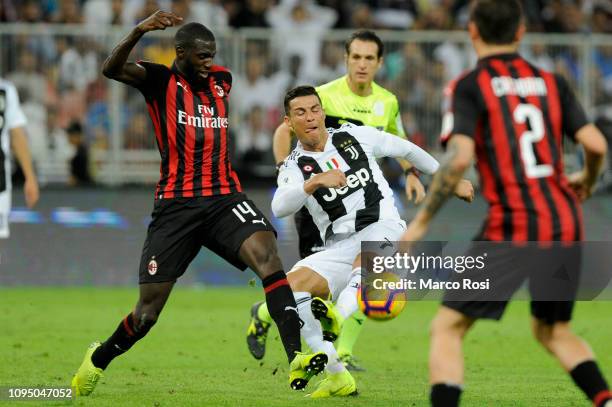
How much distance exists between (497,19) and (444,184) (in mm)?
840

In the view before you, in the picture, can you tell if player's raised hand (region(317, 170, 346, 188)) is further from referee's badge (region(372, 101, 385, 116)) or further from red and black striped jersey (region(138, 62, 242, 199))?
referee's badge (region(372, 101, 385, 116))

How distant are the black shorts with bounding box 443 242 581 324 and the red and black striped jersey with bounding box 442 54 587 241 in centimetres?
9

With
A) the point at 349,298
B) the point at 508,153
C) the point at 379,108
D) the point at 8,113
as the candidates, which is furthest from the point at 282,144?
the point at 508,153

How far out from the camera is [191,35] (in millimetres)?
8484

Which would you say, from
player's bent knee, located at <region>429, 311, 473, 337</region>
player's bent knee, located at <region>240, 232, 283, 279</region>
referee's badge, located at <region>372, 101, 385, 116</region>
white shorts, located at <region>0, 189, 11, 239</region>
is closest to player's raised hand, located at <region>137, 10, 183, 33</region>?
player's bent knee, located at <region>240, 232, 283, 279</region>

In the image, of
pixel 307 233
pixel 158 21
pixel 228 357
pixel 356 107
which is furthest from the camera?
pixel 228 357

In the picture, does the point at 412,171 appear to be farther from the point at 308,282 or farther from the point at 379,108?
the point at 308,282

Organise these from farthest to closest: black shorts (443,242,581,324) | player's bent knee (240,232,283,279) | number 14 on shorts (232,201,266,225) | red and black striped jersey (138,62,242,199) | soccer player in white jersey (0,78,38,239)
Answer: soccer player in white jersey (0,78,38,239)
red and black striped jersey (138,62,242,199)
number 14 on shorts (232,201,266,225)
player's bent knee (240,232,283,279)
black shorts (443,242,581,324)

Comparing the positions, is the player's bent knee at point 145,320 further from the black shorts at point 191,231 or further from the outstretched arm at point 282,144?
the outstretched arm at point 282,144

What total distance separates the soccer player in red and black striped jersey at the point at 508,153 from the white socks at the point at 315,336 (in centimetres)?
252

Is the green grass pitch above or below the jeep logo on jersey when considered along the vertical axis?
below

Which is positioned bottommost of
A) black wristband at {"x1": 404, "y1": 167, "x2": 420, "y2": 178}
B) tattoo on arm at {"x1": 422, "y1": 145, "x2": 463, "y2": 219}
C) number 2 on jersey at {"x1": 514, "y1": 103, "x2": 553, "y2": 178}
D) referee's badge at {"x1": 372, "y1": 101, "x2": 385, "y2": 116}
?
black wristband at {"x1": 404, "y1": 167, "x2": 420, "y2": 178}

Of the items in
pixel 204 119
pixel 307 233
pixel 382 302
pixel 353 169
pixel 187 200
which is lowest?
pixel 307 233

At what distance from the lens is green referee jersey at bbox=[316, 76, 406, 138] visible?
10086 mm
